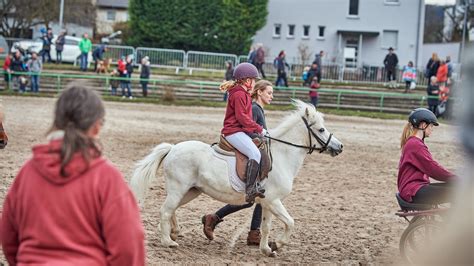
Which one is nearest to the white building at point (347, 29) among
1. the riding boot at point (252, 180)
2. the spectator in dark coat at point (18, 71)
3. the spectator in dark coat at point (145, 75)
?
the spectator in dark coat at point (145, 75)

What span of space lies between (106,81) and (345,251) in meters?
26.8

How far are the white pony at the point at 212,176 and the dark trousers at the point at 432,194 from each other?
5.09 feet

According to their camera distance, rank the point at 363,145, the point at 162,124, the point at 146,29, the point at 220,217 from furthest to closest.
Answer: the point at 146,29 < the point at 162,124 < the point at 363,145 < the point at 220,217

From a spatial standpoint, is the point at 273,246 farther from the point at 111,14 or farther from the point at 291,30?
the point at 111,14

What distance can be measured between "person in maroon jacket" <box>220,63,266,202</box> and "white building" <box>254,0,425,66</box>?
160 feet

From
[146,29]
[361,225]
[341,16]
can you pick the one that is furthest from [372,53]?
[361,225]

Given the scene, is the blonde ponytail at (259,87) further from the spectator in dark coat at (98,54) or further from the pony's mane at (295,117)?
the spectator in dark coat at (98,54)

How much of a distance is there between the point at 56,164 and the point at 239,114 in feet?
17.0

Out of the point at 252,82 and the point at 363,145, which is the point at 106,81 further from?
the point at 252,82

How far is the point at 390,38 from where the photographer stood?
5809cm

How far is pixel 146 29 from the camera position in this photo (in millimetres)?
52625

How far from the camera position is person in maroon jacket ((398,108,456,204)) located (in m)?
8.10

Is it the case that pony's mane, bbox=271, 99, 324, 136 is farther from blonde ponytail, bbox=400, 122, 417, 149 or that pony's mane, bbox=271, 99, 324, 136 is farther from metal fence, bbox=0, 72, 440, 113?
metal fence, bbox=0, 72, 440, 113

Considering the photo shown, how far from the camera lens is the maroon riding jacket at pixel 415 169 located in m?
8.13
